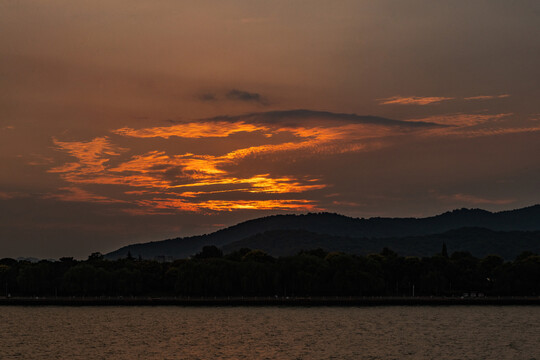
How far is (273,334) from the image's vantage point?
5276 inches

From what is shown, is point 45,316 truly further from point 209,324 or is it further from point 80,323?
point 209,324

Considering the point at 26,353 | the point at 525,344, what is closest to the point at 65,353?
the point at 26,353

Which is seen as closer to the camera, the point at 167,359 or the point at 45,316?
the point at 167,359

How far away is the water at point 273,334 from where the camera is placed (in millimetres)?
108500

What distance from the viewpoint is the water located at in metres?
108

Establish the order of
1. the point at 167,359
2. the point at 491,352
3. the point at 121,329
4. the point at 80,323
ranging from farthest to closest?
the point at 80,323, the point at 121,329, the point at 491,352, the point at 167,359

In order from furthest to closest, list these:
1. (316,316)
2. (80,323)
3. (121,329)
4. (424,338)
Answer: (316,316) < (80,323) < (121,329) < (424,338)

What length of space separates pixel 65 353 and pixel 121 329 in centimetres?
3762

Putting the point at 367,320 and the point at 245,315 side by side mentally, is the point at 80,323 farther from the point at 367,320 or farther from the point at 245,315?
the point at 367,320

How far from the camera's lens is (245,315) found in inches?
7082

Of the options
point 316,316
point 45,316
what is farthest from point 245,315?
point 45,316

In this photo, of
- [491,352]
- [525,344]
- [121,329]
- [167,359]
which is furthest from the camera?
[121,329]

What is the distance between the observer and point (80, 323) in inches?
6373

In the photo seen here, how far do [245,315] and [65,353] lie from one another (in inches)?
2965
